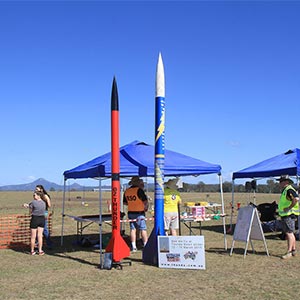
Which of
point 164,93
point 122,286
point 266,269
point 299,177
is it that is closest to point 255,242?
point 299,177

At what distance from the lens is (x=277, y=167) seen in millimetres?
13000

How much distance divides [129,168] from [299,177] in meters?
5.28

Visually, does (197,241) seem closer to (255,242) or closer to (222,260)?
(222,260)

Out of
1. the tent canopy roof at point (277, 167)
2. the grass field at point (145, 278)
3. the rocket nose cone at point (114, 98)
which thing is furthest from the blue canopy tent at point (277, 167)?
the rocket nose cone at point (114, 98)

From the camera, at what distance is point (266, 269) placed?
815cm

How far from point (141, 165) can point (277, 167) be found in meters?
5.03

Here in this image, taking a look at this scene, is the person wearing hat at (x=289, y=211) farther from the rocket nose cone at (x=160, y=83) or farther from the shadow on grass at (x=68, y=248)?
the shadow on grass at (x=68, y=248)

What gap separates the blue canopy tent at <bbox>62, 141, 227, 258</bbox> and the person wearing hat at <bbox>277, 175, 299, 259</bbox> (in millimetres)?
1333

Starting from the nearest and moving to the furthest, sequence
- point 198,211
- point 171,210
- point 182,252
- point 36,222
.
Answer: point 182,252, point 36,222, point 171,210, point 198,211

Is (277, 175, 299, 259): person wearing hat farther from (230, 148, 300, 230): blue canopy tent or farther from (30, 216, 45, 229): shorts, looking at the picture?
(30, 216, 45, 229): shorts

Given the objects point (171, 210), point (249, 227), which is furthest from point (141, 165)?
point (249, 227)

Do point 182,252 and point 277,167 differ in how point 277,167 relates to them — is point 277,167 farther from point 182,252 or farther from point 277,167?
point 182,252

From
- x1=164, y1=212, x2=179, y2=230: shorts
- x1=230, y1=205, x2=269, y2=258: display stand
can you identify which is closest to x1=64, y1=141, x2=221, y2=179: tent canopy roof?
x1=164, y1=212, x2=179, y2=230: shorts

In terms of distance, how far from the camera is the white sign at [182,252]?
323 inches
